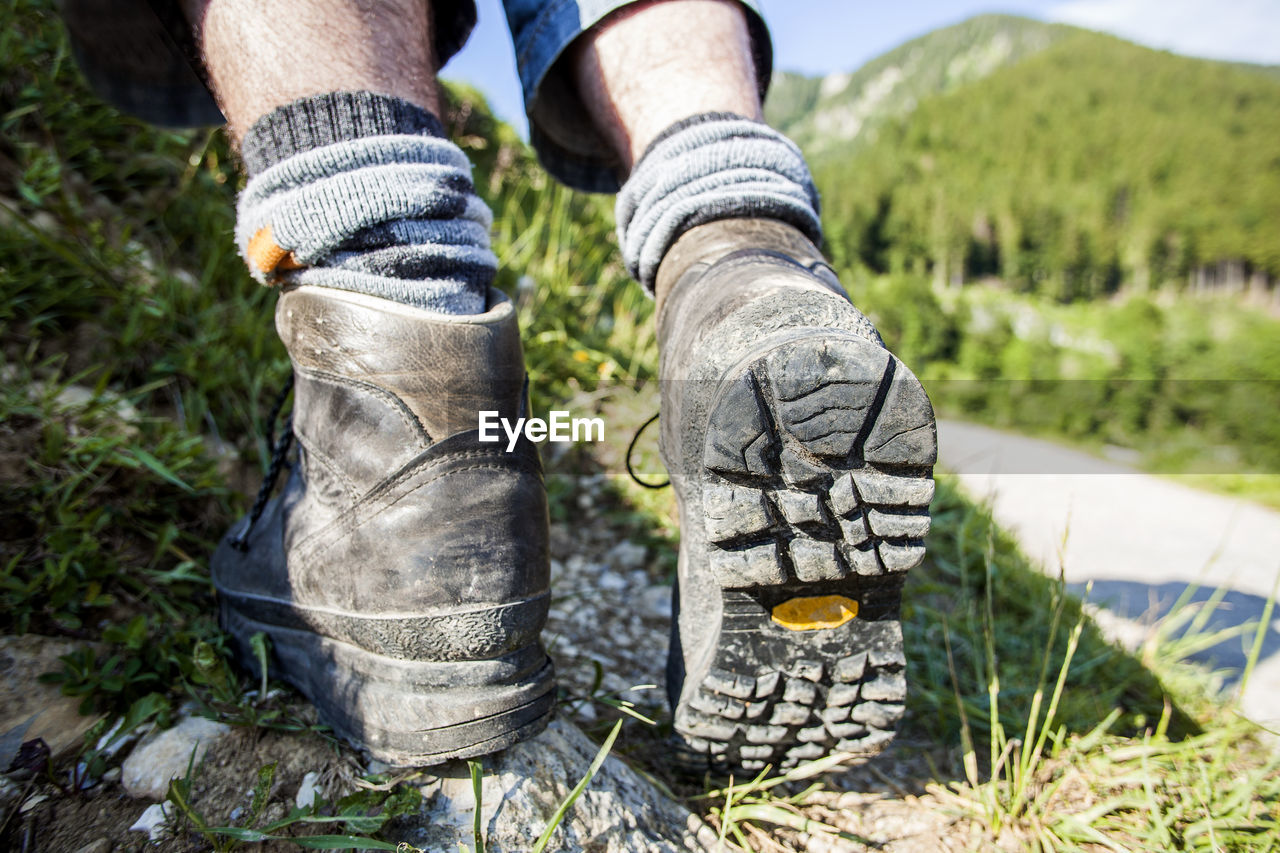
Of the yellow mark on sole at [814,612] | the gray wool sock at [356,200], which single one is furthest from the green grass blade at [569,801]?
the gray wool sock at [356,200]

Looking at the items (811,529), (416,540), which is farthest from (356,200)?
(811,529)

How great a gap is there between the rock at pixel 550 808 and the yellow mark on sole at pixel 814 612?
0.33 meters

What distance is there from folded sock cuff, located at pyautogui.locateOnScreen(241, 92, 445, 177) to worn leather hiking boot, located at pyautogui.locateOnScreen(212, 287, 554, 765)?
0.59ft

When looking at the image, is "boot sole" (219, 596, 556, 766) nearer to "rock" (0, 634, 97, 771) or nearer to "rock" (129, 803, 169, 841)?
"rock" (129, 803, 169, 841)

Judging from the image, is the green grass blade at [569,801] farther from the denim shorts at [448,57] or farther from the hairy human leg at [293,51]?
the denim shorts at [448,57]

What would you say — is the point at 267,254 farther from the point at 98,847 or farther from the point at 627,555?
the point at 627,555

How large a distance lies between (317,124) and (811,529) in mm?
802

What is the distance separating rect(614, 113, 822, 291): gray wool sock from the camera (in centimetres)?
109

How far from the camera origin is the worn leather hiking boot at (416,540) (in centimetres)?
92

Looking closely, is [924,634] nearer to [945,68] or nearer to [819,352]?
[819,352]

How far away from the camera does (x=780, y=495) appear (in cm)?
85

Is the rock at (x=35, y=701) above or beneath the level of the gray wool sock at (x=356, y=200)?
beneath

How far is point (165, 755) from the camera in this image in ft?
3.03

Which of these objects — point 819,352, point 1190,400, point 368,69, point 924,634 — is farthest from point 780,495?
point 1190,400
